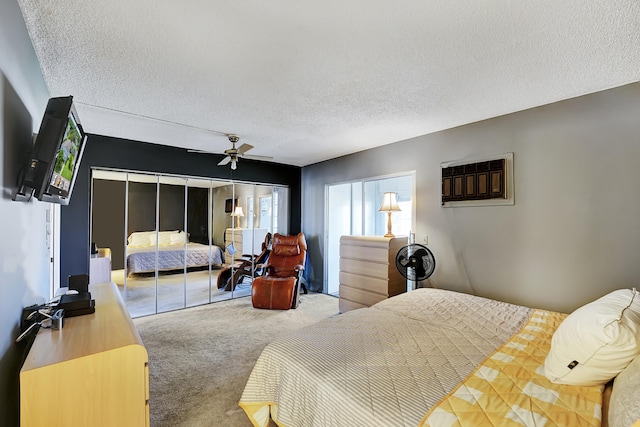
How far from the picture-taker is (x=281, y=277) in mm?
4438

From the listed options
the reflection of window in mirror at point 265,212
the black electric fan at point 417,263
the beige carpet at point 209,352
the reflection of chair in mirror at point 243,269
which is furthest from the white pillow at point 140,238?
the black electric fan at point 417,263

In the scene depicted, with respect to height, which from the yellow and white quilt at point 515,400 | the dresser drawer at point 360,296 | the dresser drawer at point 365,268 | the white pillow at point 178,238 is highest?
the white pillow at point 178,238

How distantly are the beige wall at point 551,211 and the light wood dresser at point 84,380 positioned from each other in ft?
9.93

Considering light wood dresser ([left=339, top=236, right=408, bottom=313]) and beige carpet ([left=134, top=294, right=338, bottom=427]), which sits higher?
light wood dresser ([left=339, top=236, right=408, bottom=313])

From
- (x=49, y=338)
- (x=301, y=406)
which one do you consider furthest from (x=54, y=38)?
(x=301, y=406)

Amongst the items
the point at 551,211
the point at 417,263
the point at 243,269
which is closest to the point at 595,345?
the point at 551,211

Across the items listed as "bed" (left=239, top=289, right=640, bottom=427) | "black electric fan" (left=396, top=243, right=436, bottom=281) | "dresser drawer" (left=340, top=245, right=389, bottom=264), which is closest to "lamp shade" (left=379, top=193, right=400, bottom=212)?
"dresser drawer" (left=340, top=245, right=389, bottom=264)

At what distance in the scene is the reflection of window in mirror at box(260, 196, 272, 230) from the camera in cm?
507

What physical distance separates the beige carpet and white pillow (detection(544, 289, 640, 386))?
177 centimetres

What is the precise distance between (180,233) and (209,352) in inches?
82.0

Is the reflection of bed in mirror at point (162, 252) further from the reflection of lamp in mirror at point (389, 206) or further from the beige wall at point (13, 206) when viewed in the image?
the reflection of lamp in mirror at point (389, 206)

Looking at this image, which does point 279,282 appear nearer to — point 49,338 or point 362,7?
point 49,338

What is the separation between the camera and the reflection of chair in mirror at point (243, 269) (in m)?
4.68

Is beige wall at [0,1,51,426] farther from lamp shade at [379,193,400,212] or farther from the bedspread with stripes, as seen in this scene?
lamp shade at [379,193,400,212]
